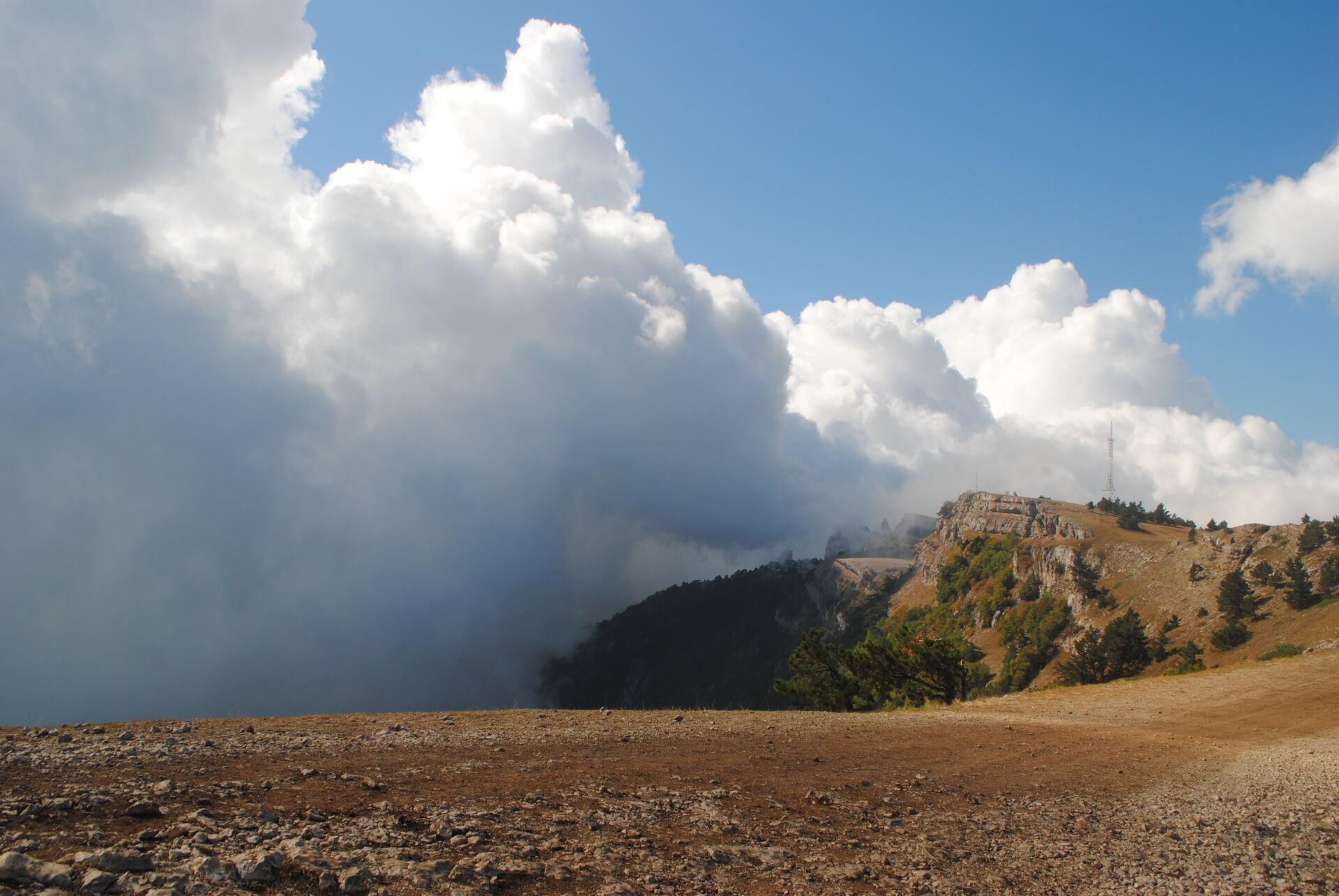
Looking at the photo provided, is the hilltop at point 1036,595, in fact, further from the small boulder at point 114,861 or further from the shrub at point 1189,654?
the small boulder at point 114,861

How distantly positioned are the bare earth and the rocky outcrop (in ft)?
368

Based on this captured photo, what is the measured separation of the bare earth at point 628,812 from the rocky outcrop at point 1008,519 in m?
112

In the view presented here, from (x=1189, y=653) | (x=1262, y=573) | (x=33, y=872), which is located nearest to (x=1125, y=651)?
(x=1189, y=653)

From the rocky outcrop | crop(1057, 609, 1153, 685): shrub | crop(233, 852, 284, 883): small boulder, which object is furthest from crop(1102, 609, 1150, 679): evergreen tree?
crop(233, 852, 284, 883): small boulder

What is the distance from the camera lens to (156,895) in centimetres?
553

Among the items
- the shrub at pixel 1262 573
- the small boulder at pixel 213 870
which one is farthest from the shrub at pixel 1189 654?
the small boulder at pixel 213 870

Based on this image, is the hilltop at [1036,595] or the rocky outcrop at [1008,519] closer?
the hilltop at [1036,595]

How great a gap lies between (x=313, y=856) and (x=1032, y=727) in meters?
20.3

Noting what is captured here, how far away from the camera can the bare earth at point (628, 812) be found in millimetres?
6773

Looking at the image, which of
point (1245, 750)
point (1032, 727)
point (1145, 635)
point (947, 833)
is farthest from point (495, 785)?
point (1145, 635)

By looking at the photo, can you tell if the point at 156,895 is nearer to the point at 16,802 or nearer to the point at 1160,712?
the point at 16,802

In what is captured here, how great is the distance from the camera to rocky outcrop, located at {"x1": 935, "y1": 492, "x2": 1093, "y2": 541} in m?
120

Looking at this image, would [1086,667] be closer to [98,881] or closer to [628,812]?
[628,812]

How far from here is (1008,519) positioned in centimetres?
14238
